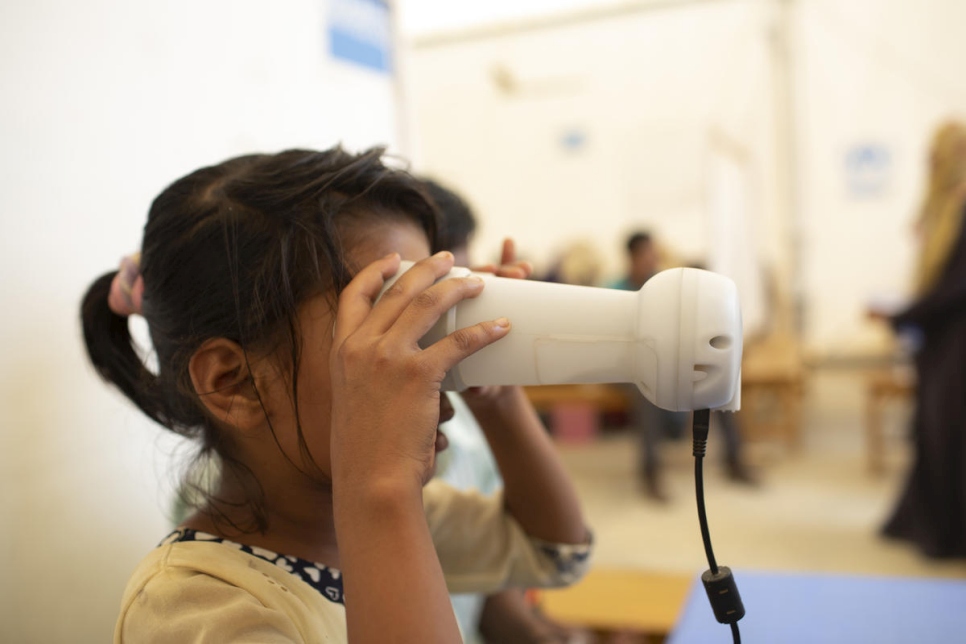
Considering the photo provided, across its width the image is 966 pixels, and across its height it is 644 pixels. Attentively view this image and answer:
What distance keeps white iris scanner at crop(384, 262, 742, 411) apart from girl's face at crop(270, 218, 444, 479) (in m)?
0.06

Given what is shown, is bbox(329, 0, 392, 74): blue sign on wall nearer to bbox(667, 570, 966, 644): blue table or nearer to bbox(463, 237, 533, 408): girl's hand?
bbox(463, 237, 533, 408): girl's hand

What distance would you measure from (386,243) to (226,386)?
0.18m

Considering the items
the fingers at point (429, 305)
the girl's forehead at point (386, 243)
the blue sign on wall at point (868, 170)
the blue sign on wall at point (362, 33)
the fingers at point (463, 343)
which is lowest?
the blue sign on wall at point (868, 170)

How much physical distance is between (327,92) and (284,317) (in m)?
0.76

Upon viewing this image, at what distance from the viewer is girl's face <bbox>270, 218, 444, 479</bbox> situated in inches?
24.4

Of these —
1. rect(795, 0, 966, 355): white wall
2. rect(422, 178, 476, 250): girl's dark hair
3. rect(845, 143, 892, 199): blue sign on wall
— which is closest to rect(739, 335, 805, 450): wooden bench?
rect(795, 0, 966, 355): white wall

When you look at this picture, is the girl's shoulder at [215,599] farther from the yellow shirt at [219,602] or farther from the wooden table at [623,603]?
the wooden table at [623,603]

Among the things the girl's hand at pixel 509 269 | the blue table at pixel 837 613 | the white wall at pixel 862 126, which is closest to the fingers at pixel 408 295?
the girl's hand at pixel 509 269

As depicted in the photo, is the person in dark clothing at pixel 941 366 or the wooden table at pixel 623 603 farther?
the person in dark clothing at pixel 941 366

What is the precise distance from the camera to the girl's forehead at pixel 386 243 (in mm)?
648

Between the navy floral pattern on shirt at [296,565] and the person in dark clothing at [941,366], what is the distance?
248 cm

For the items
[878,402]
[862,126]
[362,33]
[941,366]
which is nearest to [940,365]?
[941,366]

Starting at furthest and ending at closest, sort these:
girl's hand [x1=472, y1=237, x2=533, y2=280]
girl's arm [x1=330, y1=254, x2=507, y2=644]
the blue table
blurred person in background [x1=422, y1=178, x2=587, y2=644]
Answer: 1. blurred person in background [x1=422, y1=178, x2=587, y2=644]
2. the blue table
3. girl's hand [x1=472, y1=237, x2=533, y2=280]
4. girl's arm [x1=330, y1=254, x2=507, y2=644]

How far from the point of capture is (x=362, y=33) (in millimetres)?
1417
